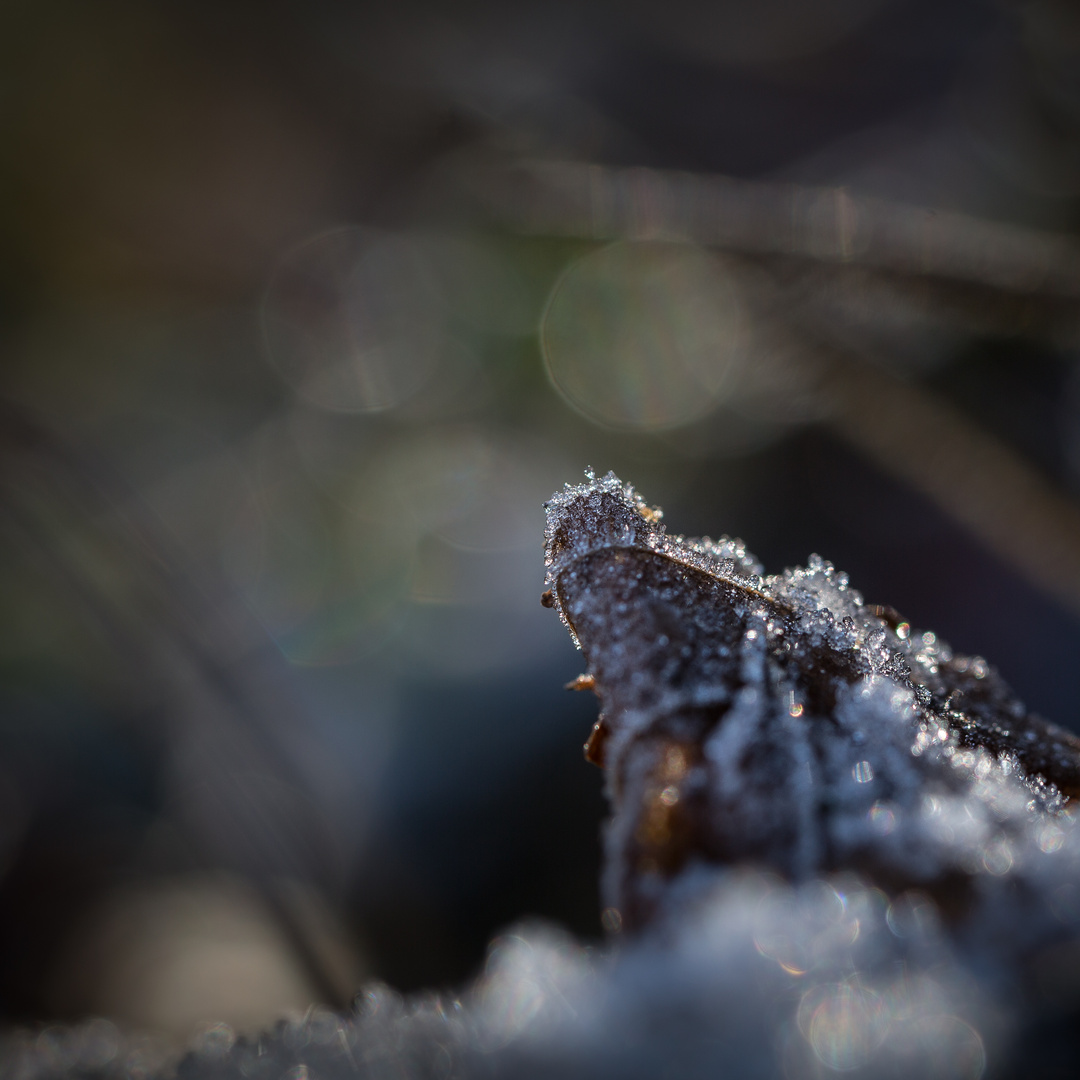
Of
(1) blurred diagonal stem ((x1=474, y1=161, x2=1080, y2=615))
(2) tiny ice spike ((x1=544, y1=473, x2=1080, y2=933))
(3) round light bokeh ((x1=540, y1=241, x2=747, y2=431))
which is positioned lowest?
(2) tiny ice spike ((x1=544, y1=473, x2=1080, y2=933))

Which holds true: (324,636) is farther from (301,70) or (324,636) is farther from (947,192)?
(947,192)

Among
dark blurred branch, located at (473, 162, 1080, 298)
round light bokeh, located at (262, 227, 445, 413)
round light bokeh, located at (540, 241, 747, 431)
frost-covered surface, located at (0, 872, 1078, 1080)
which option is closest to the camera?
frost-covered surface, located at (0, 872, 1078, 1080)

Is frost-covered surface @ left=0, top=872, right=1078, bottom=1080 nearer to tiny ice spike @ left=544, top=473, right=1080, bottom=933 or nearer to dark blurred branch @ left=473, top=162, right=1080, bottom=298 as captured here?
tiny ice spike @ left=544, top=473, right=1080, bottom=933

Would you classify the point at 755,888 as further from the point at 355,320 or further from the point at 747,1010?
the point at 355,320

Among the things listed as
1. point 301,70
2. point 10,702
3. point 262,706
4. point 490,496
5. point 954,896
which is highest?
point 301,70

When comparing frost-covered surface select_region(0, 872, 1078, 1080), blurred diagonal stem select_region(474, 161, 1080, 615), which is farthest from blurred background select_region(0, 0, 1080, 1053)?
frost-covered surface select_region(0, 872, 1078, 1080)

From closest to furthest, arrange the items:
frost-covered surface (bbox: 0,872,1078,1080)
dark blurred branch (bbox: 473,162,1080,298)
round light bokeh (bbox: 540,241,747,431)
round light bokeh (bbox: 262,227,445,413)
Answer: frost-covered surface (bbox: 0,872,1078,1080)
dark blurred branch (bbox: 473,162,1080,298)
round light bokeh (bbox: 540,241,747,431)
round light bokeh (bbox: 262,227,445,413)

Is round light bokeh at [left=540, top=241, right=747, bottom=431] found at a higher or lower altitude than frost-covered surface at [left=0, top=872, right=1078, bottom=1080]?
higher

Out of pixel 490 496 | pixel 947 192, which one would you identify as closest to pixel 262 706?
pixel 490 496
